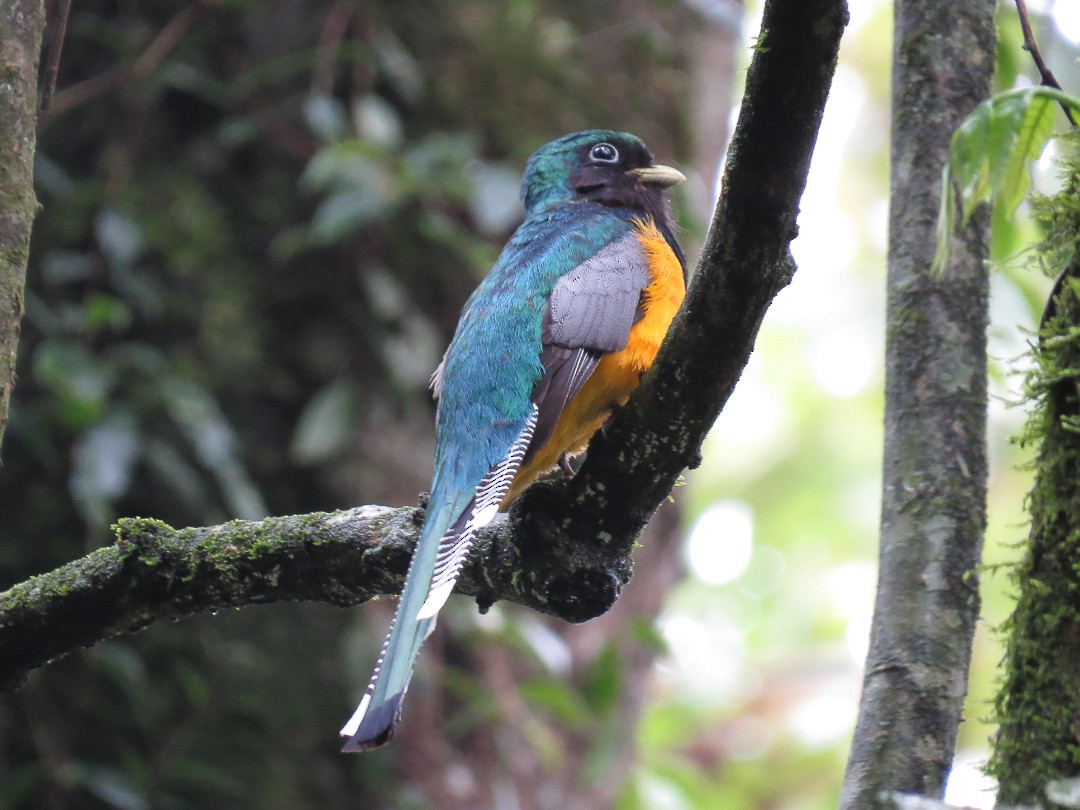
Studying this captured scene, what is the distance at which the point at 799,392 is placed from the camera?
38.7 feet

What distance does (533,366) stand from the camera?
11.2 feet

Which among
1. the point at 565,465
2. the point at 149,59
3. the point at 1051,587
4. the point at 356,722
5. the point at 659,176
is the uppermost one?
the point at 149,59

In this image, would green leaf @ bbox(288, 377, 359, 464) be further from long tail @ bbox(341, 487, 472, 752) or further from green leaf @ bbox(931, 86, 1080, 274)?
green leaf @ bbox(931, 86, 1080, 274)

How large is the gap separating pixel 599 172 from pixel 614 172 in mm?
58

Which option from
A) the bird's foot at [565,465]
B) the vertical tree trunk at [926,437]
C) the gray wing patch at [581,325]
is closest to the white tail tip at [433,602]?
the gray wing patch at [581,325]

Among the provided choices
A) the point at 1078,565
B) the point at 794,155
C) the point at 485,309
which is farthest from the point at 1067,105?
the point at 485,309

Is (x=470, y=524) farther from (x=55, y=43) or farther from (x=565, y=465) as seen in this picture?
(x=55, y=43)

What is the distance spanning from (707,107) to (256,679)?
13.1ft

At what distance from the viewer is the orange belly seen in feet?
11.3

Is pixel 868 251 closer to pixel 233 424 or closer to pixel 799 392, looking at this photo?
pixel 799 392

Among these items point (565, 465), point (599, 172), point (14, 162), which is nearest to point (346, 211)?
point (599, 172)

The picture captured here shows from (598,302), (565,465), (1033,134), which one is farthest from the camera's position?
(565,465)

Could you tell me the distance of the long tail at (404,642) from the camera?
245 centimetres

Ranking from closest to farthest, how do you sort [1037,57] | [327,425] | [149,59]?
[1037,57] < [327,425] < [149,59]
